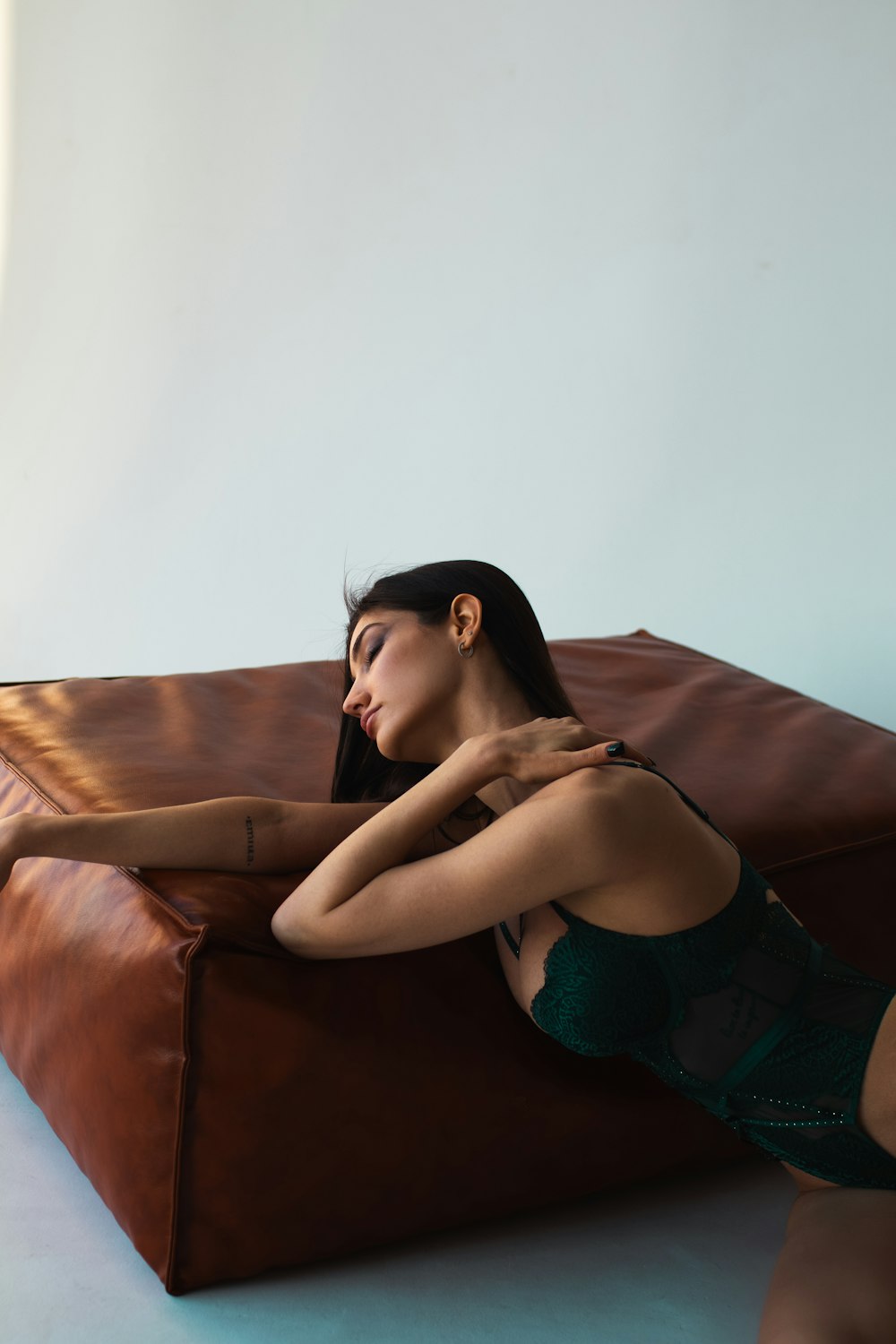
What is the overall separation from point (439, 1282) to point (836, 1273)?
50 cm

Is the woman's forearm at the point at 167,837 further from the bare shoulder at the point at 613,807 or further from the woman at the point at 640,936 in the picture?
the bare shoulder at the point at 613,807

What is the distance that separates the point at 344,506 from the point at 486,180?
1154 mm

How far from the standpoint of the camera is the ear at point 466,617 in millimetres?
1806

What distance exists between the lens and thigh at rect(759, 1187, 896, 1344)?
146cm

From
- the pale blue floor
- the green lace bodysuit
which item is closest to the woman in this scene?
the green lace bodysuit

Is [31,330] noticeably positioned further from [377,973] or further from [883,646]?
[377,973]

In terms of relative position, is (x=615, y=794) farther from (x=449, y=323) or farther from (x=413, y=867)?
(x=449, y=323)

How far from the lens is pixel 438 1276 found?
178cm

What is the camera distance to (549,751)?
1603 millimetres

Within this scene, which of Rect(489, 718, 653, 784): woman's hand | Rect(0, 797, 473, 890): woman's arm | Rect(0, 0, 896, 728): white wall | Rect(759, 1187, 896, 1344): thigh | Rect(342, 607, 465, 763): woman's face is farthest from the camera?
Rect(0, 0, 896, 728): white wall

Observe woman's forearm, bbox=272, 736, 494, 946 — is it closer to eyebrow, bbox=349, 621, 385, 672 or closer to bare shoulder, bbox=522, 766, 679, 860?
bare shoulder, bbox=522, 766, 679, 860

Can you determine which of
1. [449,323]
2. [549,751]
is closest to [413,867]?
[549,751]

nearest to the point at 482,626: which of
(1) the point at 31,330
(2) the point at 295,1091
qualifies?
(2) the point at 295,1091

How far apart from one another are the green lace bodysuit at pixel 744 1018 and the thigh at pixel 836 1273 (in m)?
0.04
